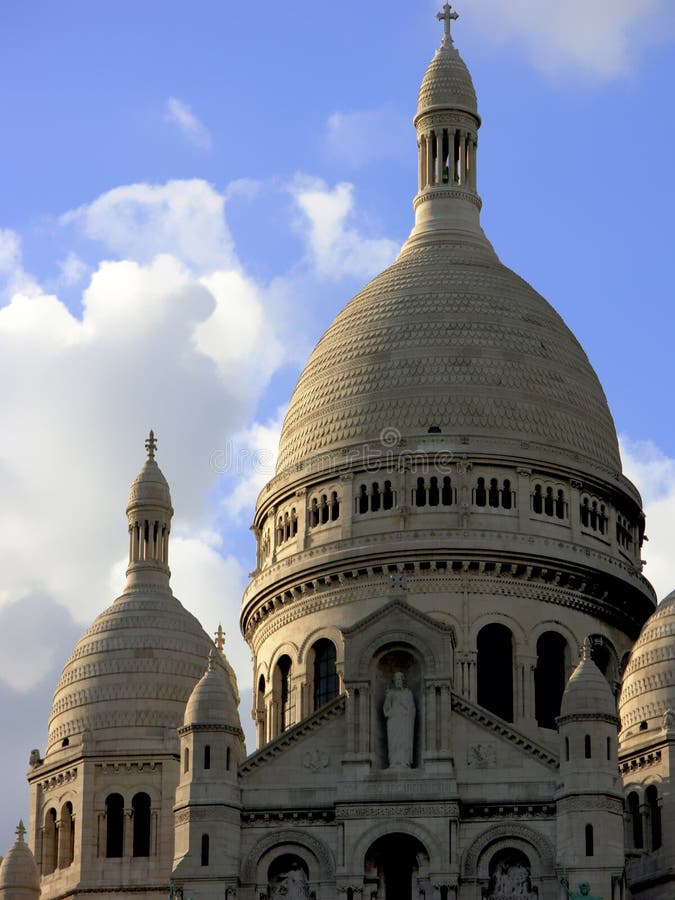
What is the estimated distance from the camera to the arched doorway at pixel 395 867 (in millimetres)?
90312

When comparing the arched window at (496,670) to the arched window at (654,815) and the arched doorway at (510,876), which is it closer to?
the arched window at (654,815)

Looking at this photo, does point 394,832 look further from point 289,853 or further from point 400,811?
point 289,853

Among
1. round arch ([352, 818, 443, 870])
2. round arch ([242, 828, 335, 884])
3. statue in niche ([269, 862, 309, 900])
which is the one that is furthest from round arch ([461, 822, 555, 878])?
statue in niche ([269, 862, 309, 900])

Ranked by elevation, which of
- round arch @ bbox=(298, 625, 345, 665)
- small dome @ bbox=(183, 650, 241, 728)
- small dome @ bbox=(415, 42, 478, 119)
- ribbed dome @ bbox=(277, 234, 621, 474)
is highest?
small dome @ bbox=(415, 42, 478, 119)

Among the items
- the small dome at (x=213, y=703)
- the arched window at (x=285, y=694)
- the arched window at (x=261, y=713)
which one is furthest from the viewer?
the arched window at (x=261, y=713)

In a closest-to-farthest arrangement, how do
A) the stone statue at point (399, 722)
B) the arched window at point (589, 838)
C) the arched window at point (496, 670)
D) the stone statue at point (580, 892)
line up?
1. the stone statue at point (580, 892)
2. the arched window at point (589, 838)
3. the stone statue at point (399, 722)
4. the arched window at point (496, 670)

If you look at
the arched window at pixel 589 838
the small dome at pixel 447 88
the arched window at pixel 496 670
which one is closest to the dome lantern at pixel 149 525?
the arched window at pixel 496 670

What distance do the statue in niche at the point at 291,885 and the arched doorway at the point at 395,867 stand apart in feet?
5.71

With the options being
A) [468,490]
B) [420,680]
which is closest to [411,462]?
[468,490]

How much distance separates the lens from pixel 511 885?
90062mm

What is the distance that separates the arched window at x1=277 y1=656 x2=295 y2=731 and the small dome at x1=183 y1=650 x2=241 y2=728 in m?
11.5

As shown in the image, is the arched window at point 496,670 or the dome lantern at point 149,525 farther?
the dome lantern at point 149,525

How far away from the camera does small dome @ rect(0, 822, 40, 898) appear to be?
99.2 meters

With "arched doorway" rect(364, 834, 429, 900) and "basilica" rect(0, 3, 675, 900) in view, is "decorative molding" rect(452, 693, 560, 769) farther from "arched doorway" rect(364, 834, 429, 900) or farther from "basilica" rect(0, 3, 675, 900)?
"arched doorway" rect(364, 834, 429, 900)
